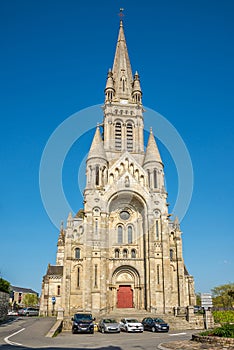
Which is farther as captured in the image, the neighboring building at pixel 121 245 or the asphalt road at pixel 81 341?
the neighboring building at pixel 121 245

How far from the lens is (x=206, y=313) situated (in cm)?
3117

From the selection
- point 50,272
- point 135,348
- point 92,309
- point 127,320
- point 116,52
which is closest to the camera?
point 135,348

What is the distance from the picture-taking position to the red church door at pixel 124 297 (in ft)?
140

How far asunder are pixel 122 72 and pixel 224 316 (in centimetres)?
4095

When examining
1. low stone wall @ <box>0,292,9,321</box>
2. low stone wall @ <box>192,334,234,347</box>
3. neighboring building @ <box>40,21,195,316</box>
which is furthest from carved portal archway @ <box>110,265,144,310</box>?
low stone wall @ <box>192,334,234,347</box>

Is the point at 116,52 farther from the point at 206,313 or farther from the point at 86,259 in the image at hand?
the point at 206,313

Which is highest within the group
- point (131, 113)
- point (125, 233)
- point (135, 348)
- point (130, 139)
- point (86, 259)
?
point (131, 113)

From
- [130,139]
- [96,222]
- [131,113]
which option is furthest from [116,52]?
[96,222]

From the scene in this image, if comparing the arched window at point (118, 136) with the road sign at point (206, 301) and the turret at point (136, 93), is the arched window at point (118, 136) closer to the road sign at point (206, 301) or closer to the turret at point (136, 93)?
the turret at point (136, 93)

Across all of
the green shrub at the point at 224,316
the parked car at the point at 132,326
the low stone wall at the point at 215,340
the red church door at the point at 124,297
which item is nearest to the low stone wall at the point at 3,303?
the parked car at the point at 132,326

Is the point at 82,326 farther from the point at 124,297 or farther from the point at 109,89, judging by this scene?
the point at 109,89

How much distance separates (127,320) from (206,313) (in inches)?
299

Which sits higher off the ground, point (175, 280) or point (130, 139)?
point (130, 139)

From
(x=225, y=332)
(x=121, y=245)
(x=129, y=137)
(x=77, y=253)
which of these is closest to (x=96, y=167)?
(x=129, y=137)
